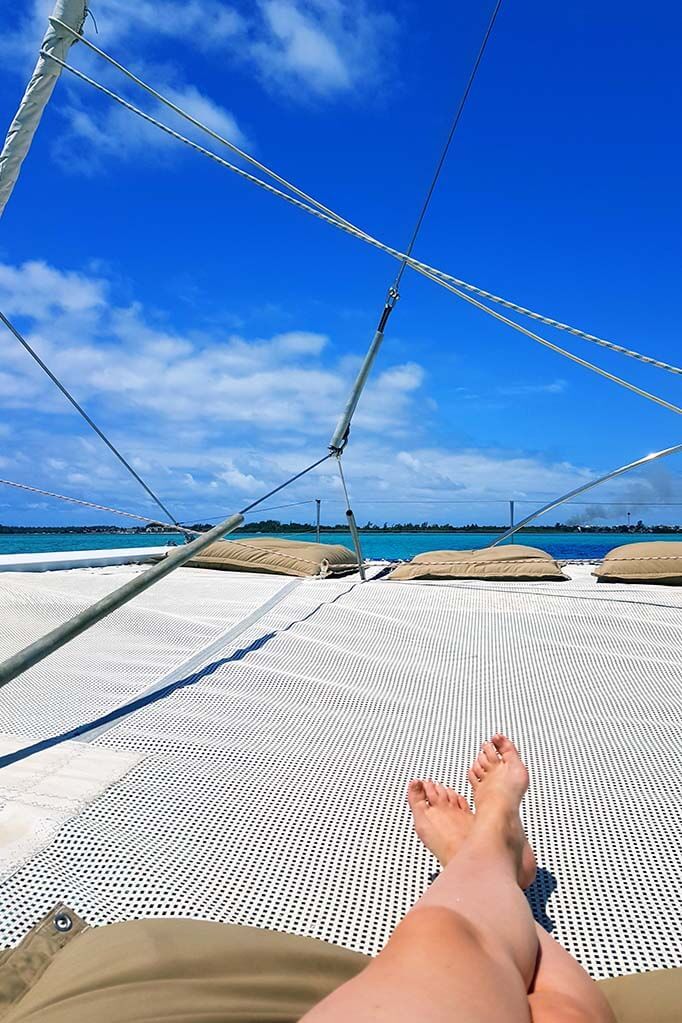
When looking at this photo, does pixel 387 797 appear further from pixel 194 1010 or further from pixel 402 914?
pixel 194 1010

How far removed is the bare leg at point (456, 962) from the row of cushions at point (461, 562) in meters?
2.67

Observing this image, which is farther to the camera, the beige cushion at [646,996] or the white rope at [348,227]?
the white rope at [348,227]

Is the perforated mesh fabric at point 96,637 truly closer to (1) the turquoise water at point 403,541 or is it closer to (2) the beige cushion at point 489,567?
(2) the beige cushion at point 489,567

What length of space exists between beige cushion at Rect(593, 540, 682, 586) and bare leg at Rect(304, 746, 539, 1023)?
2.75 m

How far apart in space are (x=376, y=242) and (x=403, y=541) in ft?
17.5

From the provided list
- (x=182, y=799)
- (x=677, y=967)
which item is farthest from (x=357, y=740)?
(x=677, y=967)

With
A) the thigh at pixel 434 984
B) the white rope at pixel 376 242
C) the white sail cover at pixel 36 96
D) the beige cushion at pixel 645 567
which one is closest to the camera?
the thigh at pixel 434 984

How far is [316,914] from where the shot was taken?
0.70 metres

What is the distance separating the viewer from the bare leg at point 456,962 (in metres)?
0.42

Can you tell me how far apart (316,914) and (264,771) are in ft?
1.06

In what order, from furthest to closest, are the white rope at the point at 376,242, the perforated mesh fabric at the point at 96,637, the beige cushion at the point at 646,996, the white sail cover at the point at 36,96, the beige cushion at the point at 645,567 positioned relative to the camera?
the beige cushion at the point at 645,567 → the white rope at the point at 376,242 → the white sail cover at the point at 36,96 → the perforated mesh fabric at the point at 96,637 → the beige cushion at the point at 646,996

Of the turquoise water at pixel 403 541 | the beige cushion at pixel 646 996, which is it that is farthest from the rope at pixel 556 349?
the turquoise water at pixel 403 541

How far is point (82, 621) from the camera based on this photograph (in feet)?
3.71

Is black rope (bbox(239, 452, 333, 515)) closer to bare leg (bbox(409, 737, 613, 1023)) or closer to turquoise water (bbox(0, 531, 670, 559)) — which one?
bare leg (bbox(409, 737, 613, 1023))
